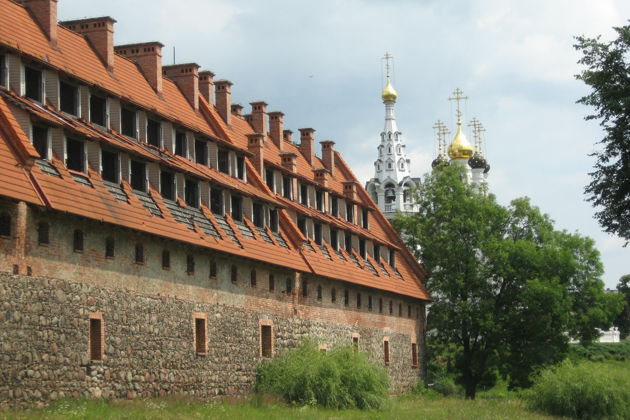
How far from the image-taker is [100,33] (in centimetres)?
4694

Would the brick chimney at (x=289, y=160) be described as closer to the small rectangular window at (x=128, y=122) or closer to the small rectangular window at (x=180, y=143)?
the small rectangular window at (x=180, y=143)

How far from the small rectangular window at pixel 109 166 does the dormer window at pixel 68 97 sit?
223cm

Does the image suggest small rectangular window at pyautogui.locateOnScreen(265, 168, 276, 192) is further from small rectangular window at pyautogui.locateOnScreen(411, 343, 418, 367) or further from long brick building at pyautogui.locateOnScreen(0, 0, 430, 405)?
small rectangular window at pyautogui.locateOnScreen(411, 343, 418, 367)

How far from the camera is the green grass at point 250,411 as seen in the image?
110 feet

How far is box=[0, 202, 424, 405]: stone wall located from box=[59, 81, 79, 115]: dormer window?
481cm

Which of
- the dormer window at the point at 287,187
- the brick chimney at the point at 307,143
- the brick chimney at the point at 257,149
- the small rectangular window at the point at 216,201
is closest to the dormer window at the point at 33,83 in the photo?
the small rectangular window at the point at 216,201

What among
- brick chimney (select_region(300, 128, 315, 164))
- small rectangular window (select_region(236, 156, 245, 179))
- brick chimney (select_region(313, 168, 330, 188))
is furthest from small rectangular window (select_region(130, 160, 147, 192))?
brick chimney (select_region(300, 128, 315, 164))

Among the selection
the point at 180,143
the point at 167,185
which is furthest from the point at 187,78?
the point at 167,185

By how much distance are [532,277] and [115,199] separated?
37.8 metres

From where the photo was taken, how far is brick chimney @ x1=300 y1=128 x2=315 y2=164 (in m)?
70.2

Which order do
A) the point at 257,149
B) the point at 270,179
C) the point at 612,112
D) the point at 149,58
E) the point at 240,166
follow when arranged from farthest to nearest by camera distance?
the point at 270,179
the point at 257,149
the point at 240,166
the point at 149,58
the point at 612,112

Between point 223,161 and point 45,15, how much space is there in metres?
11.4

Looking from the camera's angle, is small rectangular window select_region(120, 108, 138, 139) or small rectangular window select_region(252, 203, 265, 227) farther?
small rectangular window select_region(252, 203, 265, 227)

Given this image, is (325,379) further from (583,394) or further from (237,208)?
(583,394)
